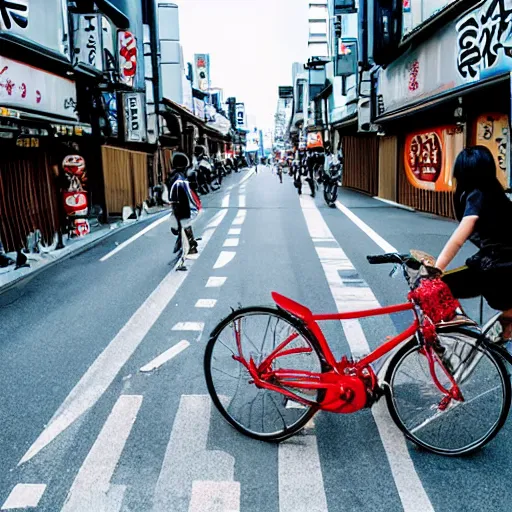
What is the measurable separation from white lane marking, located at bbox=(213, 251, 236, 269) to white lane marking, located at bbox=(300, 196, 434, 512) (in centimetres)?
154

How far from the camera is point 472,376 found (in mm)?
3699

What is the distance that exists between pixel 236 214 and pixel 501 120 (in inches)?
298

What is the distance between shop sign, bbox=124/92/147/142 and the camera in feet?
73.3

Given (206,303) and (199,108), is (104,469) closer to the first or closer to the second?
(206,303)

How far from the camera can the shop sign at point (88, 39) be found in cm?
1620

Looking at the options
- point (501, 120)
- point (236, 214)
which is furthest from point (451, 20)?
point (236, 214)

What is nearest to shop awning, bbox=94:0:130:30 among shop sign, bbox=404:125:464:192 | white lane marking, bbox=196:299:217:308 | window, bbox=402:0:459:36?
window, bbox=402:0:459:36

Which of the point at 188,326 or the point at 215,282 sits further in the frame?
the point at 215,282

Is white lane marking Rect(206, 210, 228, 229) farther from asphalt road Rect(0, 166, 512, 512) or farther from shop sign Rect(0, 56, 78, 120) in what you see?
asphalt road Rect(0, 166, 512, 512)

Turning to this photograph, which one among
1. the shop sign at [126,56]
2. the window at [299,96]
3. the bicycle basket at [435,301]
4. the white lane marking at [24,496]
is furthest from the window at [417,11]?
the window at [299,96]

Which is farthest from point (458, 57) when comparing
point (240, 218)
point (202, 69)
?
point (202, 69)

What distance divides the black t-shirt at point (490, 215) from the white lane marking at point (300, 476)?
180 centimetres

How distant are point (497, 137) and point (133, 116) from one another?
43.1ft

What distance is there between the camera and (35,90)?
14.0 metres
